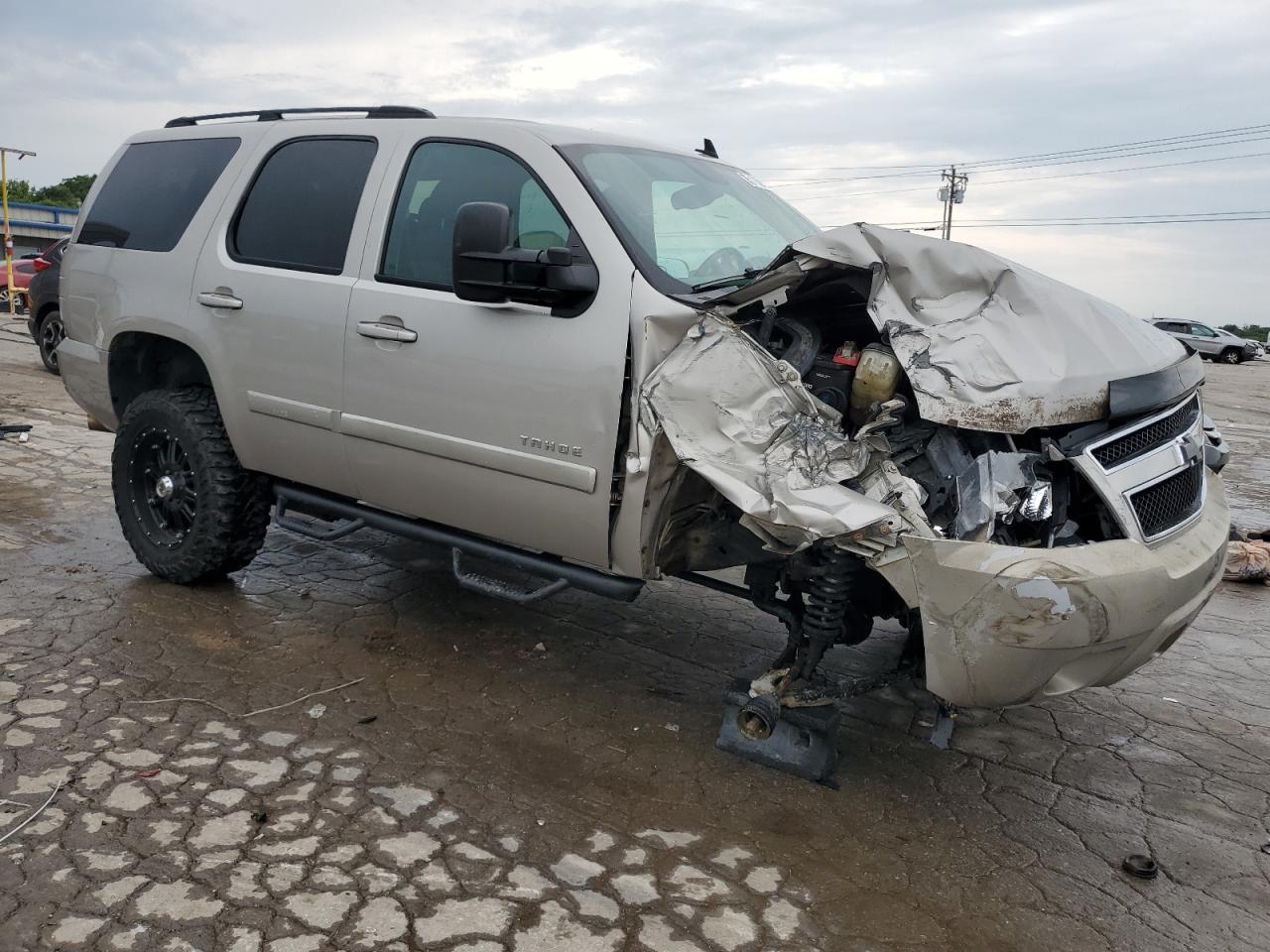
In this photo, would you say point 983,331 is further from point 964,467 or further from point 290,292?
point 290,292

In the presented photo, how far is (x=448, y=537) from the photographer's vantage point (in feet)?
13.7

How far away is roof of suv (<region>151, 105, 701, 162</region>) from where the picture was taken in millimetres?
4051

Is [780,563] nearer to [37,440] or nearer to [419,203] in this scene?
[419,203]

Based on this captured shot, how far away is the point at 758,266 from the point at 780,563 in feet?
3.93

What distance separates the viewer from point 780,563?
11.8ft

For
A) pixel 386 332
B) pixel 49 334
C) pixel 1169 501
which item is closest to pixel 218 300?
pixel 386 332

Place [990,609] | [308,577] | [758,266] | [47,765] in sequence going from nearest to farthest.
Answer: [990,609], [47,765], [758,266], [308,577]

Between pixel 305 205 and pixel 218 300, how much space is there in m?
0.57

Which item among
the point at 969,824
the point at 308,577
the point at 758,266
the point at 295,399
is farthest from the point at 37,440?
the point at 969,824

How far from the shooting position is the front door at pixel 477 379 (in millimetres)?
3561

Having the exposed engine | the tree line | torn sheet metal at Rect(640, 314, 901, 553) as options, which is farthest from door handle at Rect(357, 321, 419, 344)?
the tree line

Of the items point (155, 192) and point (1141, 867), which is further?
point (155, 192)

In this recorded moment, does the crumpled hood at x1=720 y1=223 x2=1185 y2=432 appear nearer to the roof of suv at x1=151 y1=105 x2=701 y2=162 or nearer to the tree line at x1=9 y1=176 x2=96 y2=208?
the roof of suv at x1=151 y1=105 x2=701 y2=162

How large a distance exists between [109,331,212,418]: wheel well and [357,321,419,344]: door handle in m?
1.22
